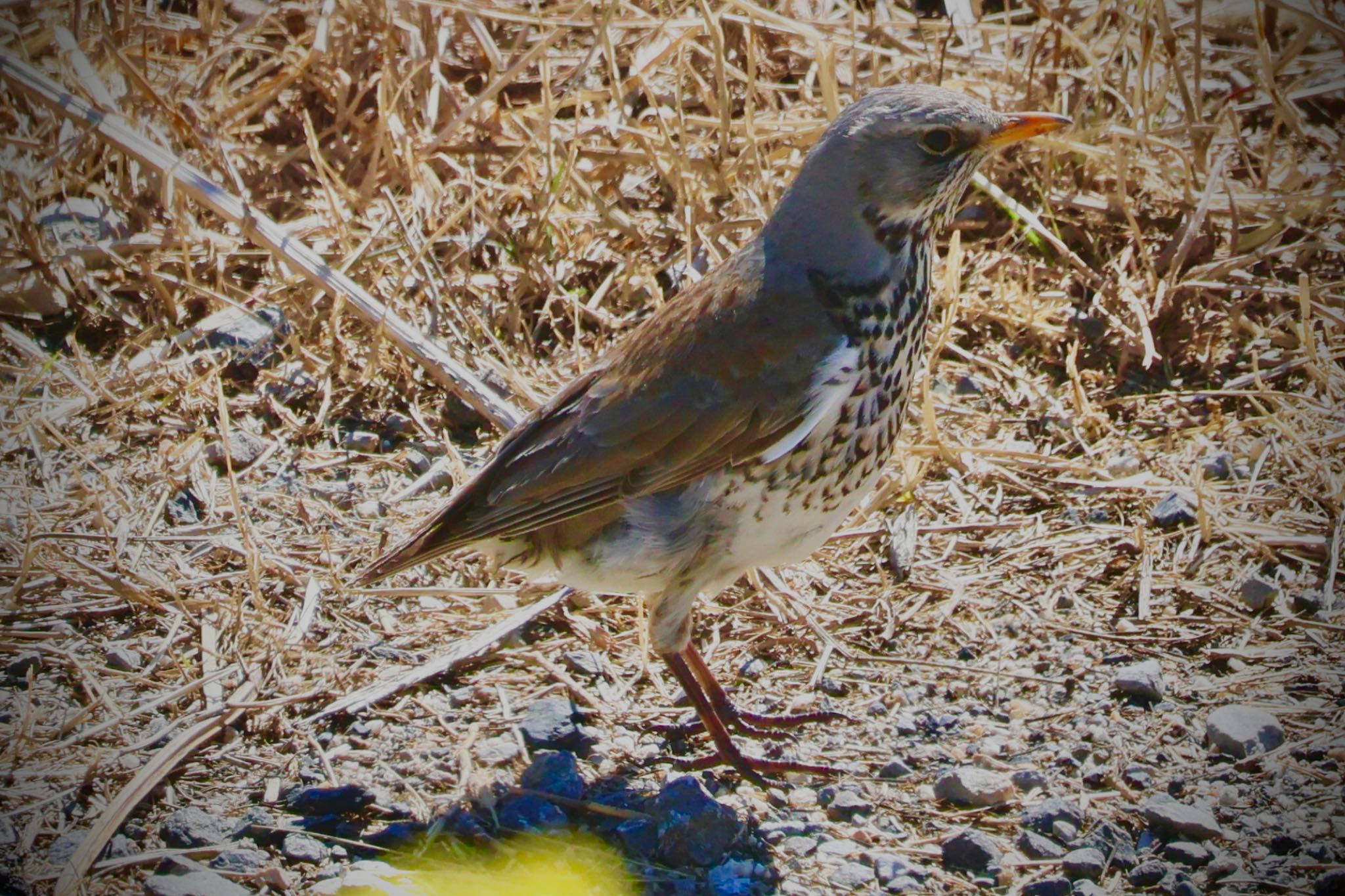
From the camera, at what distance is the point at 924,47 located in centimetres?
554

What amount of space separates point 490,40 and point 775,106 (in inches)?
44.1

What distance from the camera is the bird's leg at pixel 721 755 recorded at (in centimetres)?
345

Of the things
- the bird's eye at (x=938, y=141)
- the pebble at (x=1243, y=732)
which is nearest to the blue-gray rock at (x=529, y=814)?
the pebble at (x=1243, y=732)

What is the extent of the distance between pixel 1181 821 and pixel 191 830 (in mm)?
2148

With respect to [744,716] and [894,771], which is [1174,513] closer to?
[894,771]

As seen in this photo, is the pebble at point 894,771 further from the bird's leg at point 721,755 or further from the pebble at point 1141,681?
the pebble at point 1141,681

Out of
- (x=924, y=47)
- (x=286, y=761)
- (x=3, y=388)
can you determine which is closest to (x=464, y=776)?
(x=286, y=761)

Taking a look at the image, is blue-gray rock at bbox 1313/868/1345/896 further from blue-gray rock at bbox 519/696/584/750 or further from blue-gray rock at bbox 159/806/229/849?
blue-gray rock at bbox 159/806/229/849

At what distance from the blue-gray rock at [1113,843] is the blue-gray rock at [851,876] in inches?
18.0

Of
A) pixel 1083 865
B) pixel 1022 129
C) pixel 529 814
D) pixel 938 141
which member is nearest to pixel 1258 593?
pixel 1083 865

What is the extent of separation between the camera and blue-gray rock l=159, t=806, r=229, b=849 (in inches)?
123

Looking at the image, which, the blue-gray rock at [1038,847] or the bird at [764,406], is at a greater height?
the bird at [764,406]

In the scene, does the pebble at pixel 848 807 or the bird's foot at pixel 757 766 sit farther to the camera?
the bird's foot at pixel 757 766

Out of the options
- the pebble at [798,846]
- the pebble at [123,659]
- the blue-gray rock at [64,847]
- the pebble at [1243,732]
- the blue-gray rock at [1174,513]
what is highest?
the pebble at [123,659]
